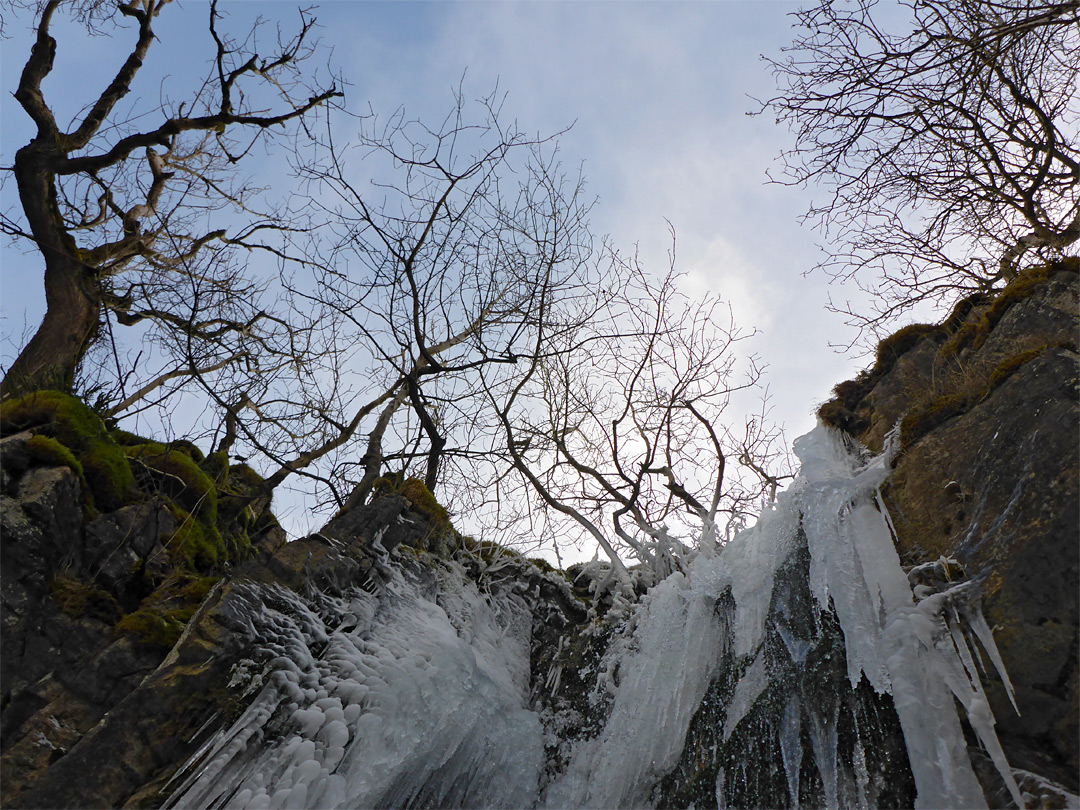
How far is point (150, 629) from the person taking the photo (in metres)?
3.71

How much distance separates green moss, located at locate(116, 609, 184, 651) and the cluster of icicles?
0.45 meters

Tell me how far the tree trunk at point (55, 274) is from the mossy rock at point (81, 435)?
2061mm

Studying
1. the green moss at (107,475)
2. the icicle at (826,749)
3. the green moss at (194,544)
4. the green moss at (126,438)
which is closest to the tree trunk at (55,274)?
the green moss at (126,438)

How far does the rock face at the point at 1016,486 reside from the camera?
8.91 ft

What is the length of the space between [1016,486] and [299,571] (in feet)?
13.8

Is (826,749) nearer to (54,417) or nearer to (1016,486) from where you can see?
(1016,486)

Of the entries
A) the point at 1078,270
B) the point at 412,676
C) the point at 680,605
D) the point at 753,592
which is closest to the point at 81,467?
the point at 412,676

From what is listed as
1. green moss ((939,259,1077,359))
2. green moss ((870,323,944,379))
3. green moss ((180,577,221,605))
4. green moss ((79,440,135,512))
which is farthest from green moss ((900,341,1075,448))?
green moss ((79,440,135,512))

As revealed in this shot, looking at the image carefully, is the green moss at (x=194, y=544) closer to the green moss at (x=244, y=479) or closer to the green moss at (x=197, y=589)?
the green moss at (x=197, y=589)

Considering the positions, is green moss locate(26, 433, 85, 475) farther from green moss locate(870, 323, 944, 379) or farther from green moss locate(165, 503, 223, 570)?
green moss locate(870, 323, 944, 379)

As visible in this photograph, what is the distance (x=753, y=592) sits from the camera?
3.91 meters

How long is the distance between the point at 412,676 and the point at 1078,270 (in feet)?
18.5

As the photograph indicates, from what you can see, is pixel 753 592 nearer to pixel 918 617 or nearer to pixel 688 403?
pixel 918 617

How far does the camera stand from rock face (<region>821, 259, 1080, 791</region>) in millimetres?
2717
